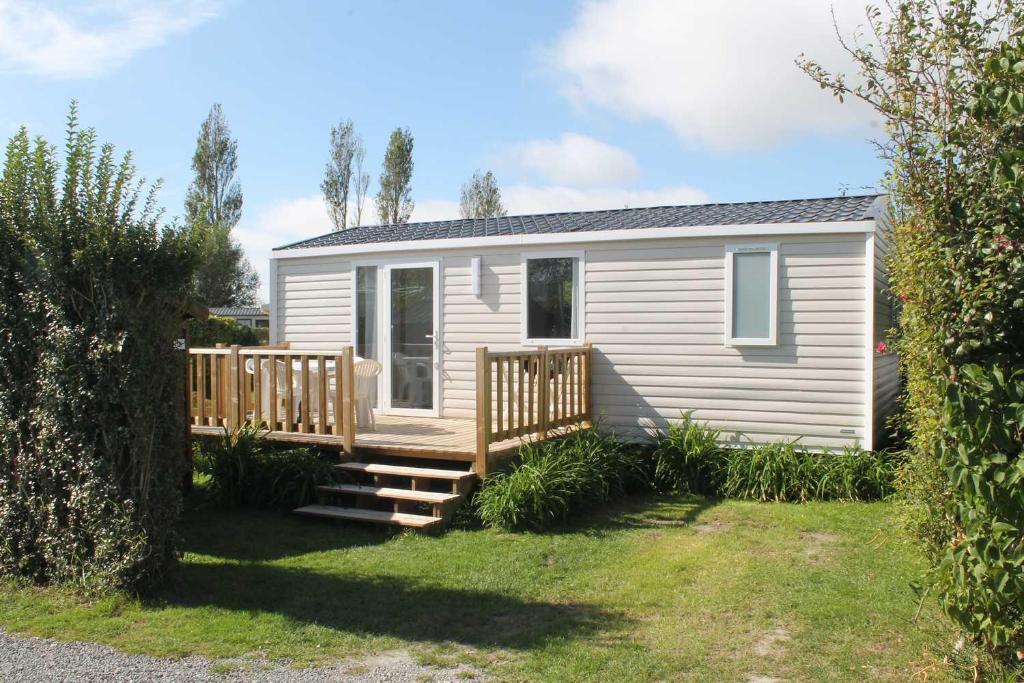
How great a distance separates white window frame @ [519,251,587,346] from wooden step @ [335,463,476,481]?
227cm

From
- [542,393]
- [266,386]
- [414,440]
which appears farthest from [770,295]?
[266,386]

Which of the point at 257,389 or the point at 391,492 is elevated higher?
the point at 257,389

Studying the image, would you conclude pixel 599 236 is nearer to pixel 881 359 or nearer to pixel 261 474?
pixel 881 359

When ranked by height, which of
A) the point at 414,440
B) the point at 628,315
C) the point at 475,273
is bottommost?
the point at 414,440

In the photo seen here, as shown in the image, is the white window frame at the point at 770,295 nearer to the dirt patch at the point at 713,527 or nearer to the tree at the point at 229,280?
the dirt patch at the point at 713,527

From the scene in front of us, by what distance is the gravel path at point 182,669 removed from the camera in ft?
12.4

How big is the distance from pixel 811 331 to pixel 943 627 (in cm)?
404

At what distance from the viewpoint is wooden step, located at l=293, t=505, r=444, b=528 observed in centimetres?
668

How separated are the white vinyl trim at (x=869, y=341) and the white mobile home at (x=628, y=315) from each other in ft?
0.04

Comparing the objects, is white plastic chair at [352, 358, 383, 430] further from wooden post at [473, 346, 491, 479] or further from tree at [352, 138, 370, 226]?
tree at [352, 138, 370, 226]

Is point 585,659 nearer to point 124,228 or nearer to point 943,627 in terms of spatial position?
point 943,627

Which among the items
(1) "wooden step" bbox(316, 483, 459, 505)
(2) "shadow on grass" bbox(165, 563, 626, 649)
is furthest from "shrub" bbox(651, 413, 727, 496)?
(2) "shadow on grass" bbox(165, 563, 626, 649)

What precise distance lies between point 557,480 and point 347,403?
211 centimetres

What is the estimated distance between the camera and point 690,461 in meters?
8.02
